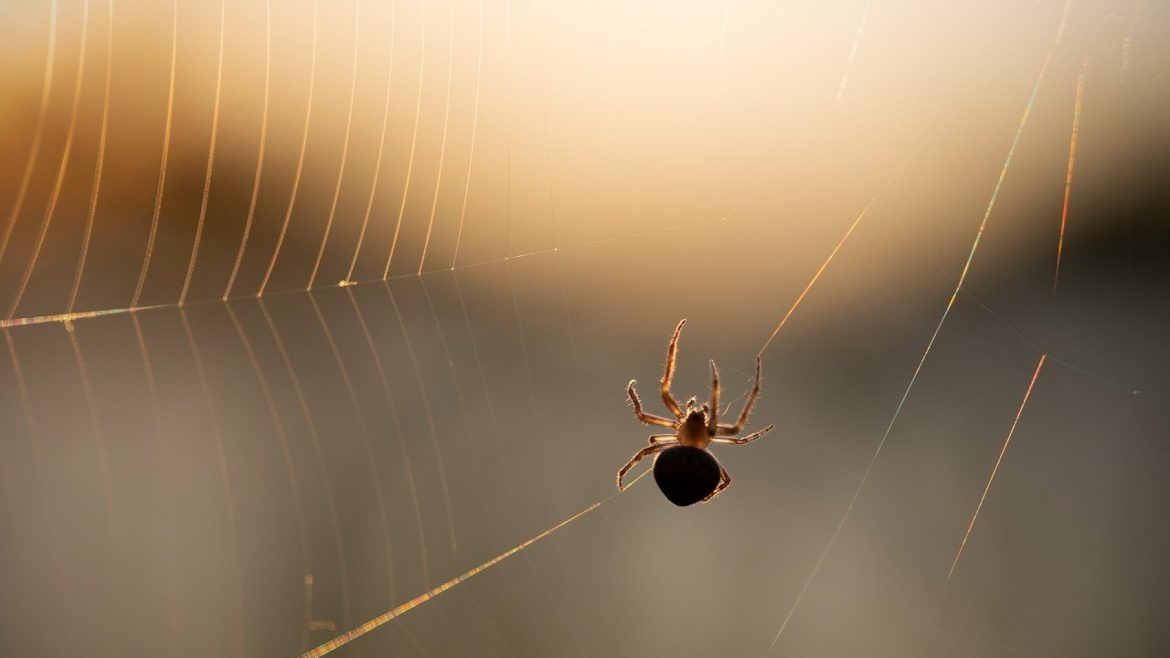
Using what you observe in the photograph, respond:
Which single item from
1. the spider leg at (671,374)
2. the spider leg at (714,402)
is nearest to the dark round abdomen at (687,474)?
the spider leg at (714,402)

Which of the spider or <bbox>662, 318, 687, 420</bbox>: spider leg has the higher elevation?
<bbox>662, 318, 687, 420</bbox>: spider leg

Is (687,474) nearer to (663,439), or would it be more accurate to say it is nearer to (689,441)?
(689,441)

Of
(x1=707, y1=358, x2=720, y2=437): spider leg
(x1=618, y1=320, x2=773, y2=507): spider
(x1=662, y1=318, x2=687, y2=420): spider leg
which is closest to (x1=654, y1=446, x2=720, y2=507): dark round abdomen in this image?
(x1=618, y1=320, x2=773, y2=507): spider

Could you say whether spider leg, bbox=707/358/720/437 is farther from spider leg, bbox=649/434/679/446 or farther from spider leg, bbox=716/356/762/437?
spider leg, bbox=649/434/679/446

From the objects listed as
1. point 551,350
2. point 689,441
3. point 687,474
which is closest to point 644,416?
point 689,441

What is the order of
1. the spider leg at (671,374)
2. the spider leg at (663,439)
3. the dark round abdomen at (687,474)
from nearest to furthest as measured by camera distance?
1. the spider leg at (671,374)
2. the dark round abdomen at (687,474)
3. the spider leg at (663,439)

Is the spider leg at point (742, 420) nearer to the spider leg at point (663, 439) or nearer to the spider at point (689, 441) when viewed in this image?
the spider at point (689, 441)
